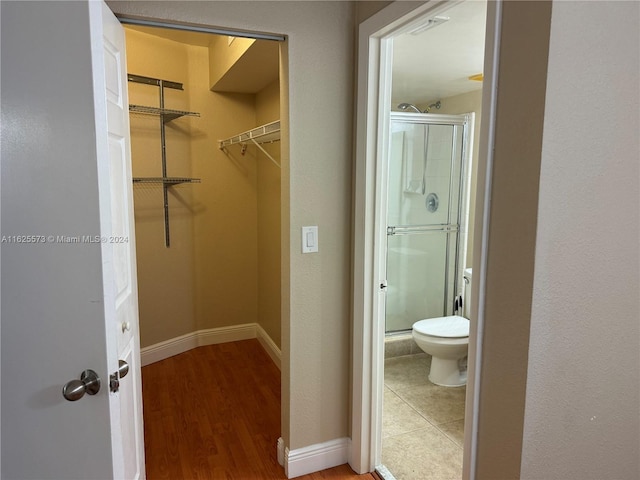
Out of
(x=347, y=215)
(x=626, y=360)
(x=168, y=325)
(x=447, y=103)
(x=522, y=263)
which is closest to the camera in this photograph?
(x=522, y=263)

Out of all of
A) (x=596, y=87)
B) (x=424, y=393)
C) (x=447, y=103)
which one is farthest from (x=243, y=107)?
(x=596, y=87)

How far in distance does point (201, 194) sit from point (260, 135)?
109 centimetres

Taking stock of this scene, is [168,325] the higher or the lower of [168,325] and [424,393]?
the higher

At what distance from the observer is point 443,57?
276cm

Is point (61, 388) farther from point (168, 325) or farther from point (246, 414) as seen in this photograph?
point (168, 325)

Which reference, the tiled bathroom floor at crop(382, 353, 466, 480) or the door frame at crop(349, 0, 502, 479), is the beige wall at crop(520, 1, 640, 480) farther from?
the tiled bathroom floor at crop(382, 353, 466, 480)

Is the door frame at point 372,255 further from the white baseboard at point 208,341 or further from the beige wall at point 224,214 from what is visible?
the beige wall at point 224,214

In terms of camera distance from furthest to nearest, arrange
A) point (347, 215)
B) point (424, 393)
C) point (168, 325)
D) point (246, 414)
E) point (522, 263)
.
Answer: point (168, 325)
point (424, 393)
point (246, 414)
point (347, 215)
point (522, 263)

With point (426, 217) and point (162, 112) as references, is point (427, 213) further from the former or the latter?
point (162, 112)

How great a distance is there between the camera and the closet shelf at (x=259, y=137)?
257 cm

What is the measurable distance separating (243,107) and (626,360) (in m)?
3.04

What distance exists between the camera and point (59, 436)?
45.0 inches

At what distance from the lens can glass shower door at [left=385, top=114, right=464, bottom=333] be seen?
356 cm

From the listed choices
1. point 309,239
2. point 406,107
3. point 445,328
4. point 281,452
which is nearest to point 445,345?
point 445,328
